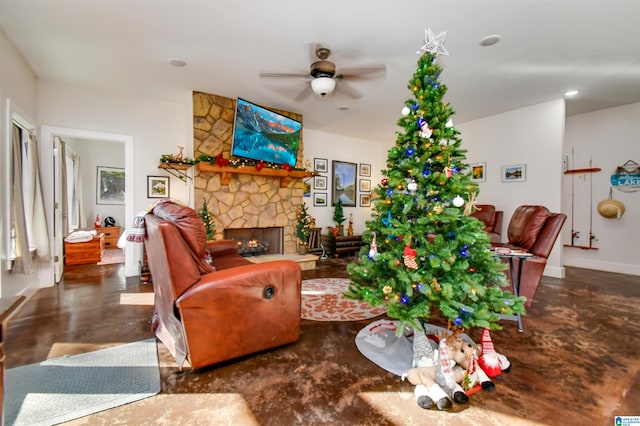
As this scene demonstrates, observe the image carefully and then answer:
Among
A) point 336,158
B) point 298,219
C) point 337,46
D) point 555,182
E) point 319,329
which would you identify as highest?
point 337,46

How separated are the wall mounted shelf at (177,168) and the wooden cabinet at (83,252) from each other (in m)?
2.04

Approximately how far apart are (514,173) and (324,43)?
3939mm

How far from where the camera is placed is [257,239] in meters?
5.04

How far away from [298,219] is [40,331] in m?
3.48

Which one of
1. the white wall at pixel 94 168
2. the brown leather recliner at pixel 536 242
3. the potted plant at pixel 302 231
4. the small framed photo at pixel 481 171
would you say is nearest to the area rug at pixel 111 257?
the white wall at pixel 94 168

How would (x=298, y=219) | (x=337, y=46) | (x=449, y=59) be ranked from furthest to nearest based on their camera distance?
(x=298, y=219)
(x=449, y=59)
(x=337, y=46)

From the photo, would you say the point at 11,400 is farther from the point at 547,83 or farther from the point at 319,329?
the point at 547,83

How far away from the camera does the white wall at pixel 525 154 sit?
435cm

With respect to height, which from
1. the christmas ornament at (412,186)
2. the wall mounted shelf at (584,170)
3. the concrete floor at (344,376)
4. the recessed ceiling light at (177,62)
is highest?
the recessed ceiling light at (177,62)

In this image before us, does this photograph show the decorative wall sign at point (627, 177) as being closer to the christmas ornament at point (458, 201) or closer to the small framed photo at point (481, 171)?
the small framed photo at point (481, 171)

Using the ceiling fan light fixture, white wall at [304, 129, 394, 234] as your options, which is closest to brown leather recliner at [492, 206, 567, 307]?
the ceiling fan light fixture

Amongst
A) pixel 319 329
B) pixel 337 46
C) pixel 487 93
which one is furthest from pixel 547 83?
pixel 319 329

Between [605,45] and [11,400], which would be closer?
[11,400]

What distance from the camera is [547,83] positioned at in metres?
3.76
